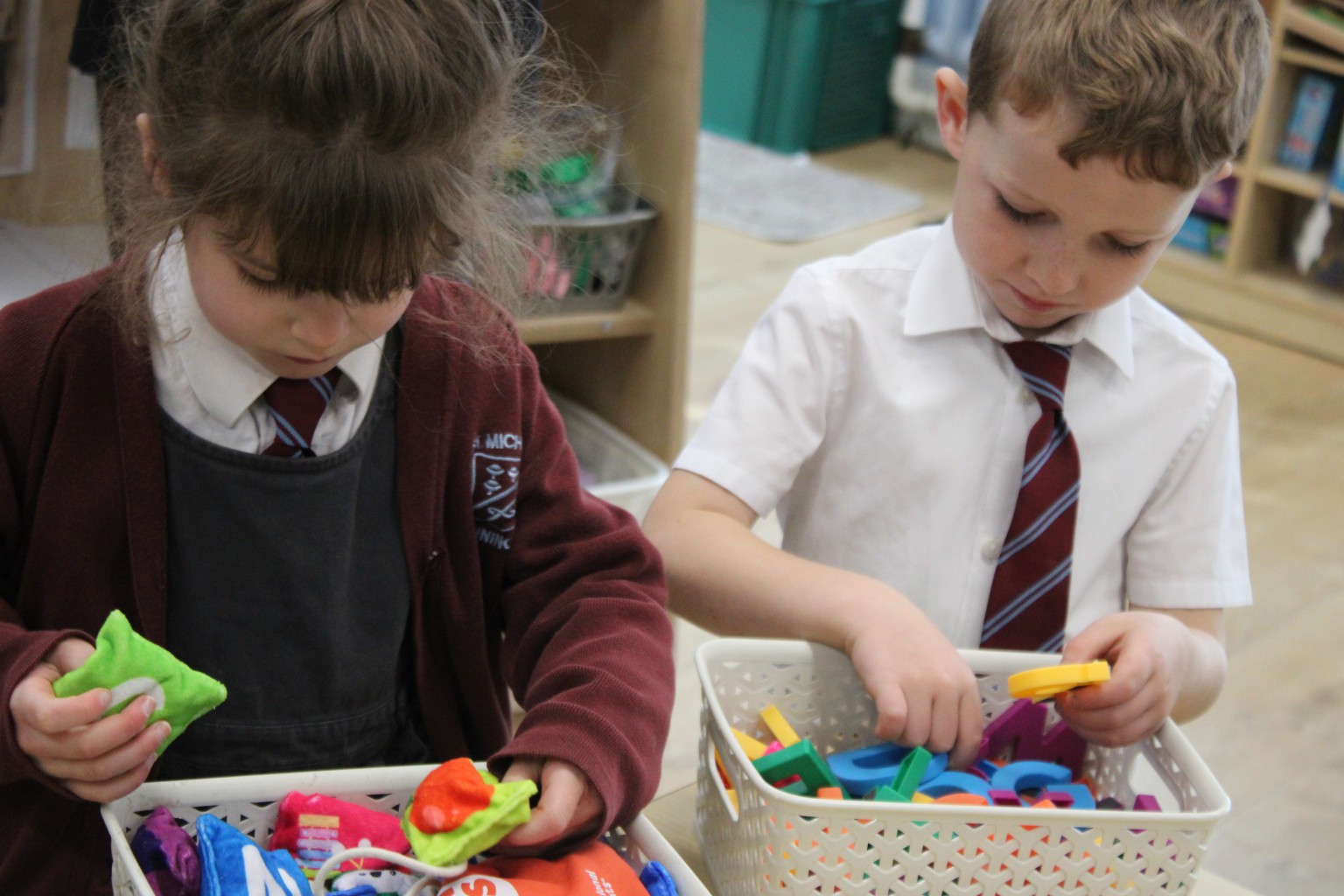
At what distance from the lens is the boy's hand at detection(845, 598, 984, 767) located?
32.2 inches

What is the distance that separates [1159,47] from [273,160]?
536 mm

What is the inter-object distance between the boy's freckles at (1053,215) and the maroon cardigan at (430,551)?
0.30 meters

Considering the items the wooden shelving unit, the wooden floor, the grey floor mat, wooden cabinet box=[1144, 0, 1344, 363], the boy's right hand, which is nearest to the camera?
the boy's right hand

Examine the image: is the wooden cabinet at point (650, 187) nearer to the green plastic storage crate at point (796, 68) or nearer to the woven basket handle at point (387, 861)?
the woven basket handle at point (387, 861)

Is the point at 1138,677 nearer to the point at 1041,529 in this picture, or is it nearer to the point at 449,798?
the point at 1041,529

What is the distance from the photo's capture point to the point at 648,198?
163 cm

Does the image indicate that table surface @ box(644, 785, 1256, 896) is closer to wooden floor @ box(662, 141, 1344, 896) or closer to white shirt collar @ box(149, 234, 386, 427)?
white shirt collar @ box(149, 234, 386, 427)

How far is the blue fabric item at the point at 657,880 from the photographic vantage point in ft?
2.14

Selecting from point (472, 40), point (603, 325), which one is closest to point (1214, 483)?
point (472, 40)

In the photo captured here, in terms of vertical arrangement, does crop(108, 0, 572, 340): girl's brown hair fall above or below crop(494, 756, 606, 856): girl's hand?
above

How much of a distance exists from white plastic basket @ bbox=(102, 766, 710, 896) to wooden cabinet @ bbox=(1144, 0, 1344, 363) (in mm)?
2775

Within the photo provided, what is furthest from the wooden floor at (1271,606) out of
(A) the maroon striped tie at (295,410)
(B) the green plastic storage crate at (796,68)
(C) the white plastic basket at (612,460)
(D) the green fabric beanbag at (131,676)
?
(D) the green fabric beanbag at (131,676)

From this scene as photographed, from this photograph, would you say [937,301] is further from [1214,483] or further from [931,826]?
[931,826]

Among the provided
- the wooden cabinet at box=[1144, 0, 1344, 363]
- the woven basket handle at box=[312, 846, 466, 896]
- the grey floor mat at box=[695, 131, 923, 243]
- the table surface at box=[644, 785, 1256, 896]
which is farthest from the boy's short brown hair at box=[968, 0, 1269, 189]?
the grey floor mat at box=[695, 131, 923, 243]
